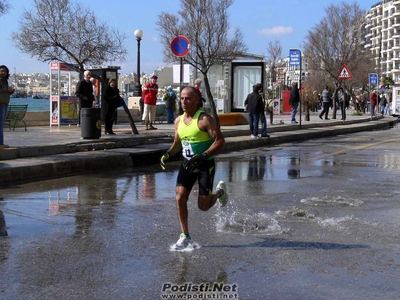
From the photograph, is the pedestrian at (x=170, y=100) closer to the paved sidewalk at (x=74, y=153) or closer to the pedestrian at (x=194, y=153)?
the paved sidewalk at (x=74, y=153)

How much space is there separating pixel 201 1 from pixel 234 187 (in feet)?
77.2

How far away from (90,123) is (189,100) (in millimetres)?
10020

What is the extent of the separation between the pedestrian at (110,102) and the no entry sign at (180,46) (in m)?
2.14

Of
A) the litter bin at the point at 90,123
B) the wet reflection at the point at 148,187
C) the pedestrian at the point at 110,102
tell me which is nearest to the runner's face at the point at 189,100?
the wet reflection at the point at 148,187

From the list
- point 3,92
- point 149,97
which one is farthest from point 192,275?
point 149,97

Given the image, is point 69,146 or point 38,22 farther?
point 38,22

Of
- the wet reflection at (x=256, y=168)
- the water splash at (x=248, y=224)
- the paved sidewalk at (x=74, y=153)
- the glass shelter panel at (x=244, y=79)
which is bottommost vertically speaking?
the water splash at (x=248, y=224)

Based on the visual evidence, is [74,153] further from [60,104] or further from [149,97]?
[60,104]

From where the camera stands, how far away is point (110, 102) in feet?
59.1

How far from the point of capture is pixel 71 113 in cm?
2236

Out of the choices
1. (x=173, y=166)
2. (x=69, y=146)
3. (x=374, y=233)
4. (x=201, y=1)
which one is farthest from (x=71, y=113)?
(x=374, y=233)

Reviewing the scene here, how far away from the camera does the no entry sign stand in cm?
1802

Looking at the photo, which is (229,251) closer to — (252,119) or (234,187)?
(234,187)

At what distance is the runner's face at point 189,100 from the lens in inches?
236
